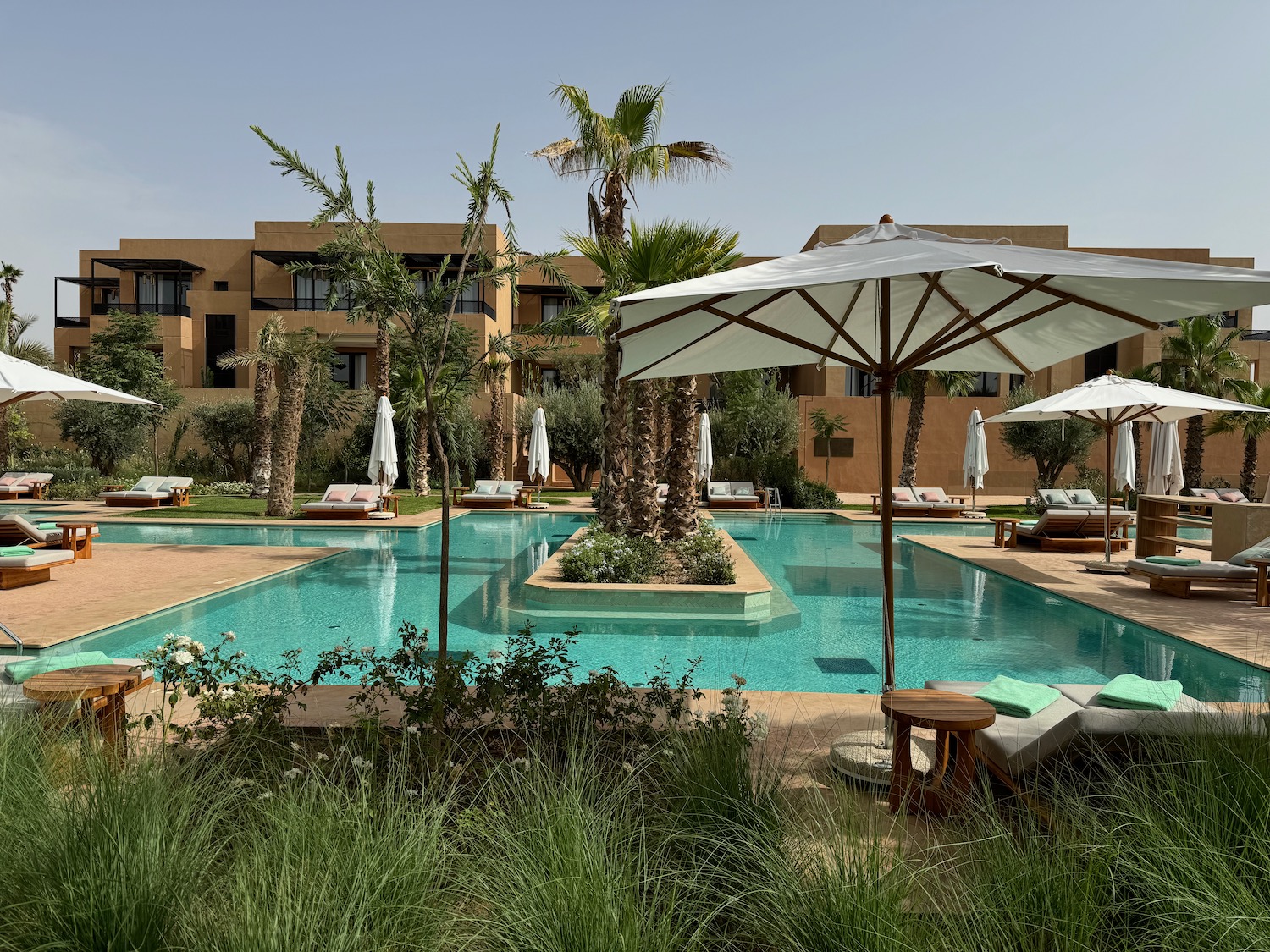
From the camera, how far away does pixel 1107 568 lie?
12.3 m

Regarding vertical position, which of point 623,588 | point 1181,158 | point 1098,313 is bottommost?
point 623,588

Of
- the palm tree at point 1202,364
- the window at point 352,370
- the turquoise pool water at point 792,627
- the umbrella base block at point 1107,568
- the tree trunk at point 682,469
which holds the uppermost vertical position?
the window at point 352,370

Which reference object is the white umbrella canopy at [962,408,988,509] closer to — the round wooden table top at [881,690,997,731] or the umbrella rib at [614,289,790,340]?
the umbrella rib at [614,289,790,340]

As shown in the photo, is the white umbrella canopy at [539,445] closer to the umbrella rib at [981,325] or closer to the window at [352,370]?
the window at [352,370]

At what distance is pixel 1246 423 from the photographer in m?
25.4

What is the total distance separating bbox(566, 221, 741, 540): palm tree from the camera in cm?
1160

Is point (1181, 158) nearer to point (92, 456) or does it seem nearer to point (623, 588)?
point (623, 588)

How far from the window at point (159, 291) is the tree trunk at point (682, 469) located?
3400cm

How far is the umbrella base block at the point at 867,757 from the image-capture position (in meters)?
3.92

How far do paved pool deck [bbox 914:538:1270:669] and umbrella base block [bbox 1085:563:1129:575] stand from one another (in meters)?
0.12

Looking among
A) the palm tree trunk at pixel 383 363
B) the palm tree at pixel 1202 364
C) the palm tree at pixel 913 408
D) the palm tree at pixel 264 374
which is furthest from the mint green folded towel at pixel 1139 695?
the palm tree at pixel 1202 364

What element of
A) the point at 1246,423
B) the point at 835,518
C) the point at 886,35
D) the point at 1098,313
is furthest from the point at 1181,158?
the point at 1246,423

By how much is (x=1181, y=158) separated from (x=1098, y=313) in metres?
9.50

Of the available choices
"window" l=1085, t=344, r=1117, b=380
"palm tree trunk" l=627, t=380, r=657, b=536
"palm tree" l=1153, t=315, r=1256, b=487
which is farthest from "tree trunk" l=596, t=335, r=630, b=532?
"window" l=1085, t=344, r=1117, b=380
